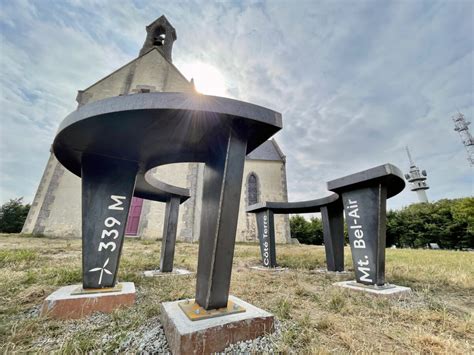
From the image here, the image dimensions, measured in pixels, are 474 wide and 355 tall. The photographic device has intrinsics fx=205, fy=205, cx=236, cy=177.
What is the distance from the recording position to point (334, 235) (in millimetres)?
5504

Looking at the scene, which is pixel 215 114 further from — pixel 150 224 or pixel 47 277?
pixel 150 224

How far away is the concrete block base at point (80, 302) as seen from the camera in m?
2.10

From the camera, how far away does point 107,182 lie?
271 cm

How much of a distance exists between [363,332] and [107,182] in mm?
3315

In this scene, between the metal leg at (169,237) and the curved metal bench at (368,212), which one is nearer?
the curved metal bench at (368,212)

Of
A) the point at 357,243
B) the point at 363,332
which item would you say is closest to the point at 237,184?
the point at 363,332

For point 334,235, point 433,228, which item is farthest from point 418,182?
point 334,235

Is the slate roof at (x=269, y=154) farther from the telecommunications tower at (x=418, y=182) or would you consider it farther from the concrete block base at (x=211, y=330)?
the telecommunications tower at (x=418, y=182)

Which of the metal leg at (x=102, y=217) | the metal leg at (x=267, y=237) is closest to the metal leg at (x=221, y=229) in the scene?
the metal leg at (x=102, y=217)

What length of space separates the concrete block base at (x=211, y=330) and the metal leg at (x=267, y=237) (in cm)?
445

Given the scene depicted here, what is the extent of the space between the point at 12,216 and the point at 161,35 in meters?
21.5

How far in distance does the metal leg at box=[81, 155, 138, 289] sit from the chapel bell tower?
60.7 ft

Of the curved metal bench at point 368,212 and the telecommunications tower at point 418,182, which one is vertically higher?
the telecommunications tower at point 418,182

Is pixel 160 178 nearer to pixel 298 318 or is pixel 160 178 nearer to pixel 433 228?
pixel 298 318
